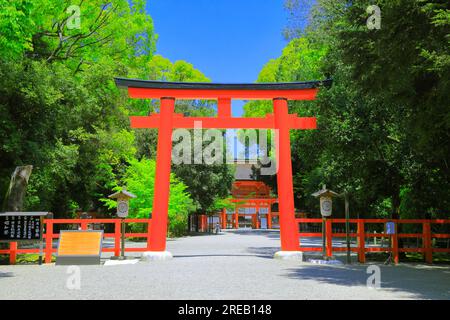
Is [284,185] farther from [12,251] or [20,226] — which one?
[12,251]

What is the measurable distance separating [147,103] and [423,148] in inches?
780

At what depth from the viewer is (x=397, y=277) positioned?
10555mm

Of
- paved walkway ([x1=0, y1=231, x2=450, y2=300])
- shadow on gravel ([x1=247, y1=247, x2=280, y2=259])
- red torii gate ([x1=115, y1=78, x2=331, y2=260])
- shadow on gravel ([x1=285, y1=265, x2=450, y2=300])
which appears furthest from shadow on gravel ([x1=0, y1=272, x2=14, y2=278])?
shadow on gravel ([x1=247, y1=247, x2=280, y2=259])

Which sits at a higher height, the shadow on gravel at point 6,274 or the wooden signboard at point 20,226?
the wooden signboard at point 20,226

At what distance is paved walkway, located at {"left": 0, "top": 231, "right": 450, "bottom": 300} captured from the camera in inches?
305

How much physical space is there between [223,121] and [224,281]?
22.1 ft

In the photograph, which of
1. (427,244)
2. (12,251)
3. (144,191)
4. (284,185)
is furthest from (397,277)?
(144,191)

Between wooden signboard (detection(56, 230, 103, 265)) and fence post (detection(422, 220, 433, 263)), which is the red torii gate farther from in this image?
fence post (detection(422, 220, 433, 263))

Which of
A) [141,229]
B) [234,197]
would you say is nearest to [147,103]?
[141,229]

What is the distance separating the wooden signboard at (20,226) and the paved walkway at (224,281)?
90cm

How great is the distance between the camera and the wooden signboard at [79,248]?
1338 cm

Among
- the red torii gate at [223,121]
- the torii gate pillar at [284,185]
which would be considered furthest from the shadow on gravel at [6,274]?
the torii gate pillar at [284,185]

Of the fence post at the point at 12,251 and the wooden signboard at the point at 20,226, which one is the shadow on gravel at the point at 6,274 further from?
the fence post at the point at 12,251

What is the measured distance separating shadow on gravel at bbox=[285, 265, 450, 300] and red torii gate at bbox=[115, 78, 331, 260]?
2563mm
